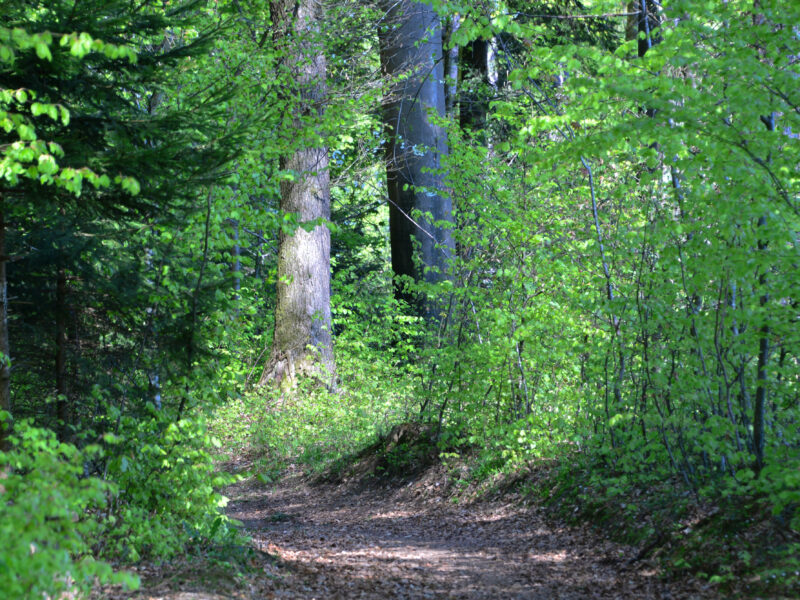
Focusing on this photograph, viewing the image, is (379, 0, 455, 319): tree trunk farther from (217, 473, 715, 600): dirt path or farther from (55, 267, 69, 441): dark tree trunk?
(55, 267, 69, 441): dark tree trunk

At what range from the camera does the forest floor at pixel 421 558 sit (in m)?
5.11

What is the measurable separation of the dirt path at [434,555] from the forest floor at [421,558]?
1cm

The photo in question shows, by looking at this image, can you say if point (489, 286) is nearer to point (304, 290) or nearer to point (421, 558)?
point (421, 558)

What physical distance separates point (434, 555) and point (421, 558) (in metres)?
0.19

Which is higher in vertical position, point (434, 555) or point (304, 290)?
point (304, 290)

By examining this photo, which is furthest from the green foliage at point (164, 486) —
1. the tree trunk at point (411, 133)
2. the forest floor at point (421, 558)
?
the tree trunk at point (411, 133)

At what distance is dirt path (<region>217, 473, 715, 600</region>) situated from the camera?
5449 mm

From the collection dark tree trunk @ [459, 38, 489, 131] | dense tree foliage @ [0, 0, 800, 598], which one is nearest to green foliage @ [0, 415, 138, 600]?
dense tree foliage @ [0, 0, 800, 598]

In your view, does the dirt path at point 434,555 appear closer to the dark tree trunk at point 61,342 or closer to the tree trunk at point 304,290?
the dark tree trunk at point 61,342

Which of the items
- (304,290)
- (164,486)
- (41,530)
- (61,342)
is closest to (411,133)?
(304,290)

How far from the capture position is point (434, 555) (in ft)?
22.3

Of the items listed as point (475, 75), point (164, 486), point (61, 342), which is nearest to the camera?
point (164, 486)

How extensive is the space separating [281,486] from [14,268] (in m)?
6.63

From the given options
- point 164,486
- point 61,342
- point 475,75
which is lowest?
point 164,486
